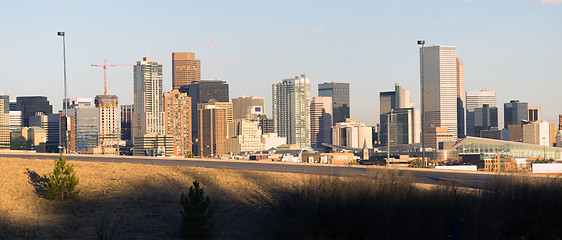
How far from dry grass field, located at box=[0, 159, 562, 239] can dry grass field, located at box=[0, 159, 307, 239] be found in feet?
0.11

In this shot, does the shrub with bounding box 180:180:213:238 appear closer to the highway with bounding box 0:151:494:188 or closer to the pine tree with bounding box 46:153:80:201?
the pine tree with bounding box 46:153:80:201

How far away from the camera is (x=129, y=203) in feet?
66.7

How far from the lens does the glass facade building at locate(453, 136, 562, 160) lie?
115 metres

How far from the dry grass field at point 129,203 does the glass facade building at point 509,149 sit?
98.1 m

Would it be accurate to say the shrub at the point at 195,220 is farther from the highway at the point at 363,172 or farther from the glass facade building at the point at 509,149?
the glass facade building at the point at 509,149

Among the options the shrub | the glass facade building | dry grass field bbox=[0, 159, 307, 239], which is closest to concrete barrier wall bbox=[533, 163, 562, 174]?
dry grass field bbox=[0, 159, 307, 239]

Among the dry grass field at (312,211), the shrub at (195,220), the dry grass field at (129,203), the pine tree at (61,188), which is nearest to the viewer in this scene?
the dry grass field at (312,211)

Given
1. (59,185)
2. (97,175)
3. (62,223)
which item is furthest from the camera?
(97,175)

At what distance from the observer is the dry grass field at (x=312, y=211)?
1548 centimetres

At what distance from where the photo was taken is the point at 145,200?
20844mm

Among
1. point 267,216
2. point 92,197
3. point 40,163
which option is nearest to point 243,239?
point 267,216

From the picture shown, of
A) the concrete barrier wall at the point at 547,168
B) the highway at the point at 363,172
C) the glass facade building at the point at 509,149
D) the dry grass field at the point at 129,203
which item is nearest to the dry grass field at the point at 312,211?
the dry grass field at the point at 129,203

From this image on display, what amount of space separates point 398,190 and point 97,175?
1318cm

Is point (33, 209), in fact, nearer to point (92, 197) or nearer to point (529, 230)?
point (92, 197)
